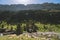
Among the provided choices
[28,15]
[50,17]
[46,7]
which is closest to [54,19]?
[50,17]

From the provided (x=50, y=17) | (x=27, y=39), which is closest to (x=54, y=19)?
(x=50, y=17)

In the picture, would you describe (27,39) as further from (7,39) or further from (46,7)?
(46,7)

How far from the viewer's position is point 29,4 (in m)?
167

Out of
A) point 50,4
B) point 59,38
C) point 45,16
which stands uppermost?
point 50,4

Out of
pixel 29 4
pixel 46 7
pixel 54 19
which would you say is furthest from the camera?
pixel 29 4

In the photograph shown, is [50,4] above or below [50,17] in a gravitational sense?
above

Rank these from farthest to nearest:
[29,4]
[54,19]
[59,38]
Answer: [29,4] → [54,19] → [59,38]

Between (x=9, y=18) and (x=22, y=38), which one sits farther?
(x=9, y=18)

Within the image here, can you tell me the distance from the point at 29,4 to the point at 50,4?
16.8 m

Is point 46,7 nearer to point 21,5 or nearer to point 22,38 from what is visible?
point 21,5

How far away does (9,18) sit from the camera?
102375 mm

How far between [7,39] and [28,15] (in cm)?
7441

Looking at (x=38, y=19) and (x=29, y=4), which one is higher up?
(x=29, y=4)

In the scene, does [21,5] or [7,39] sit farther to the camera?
[21,5]
